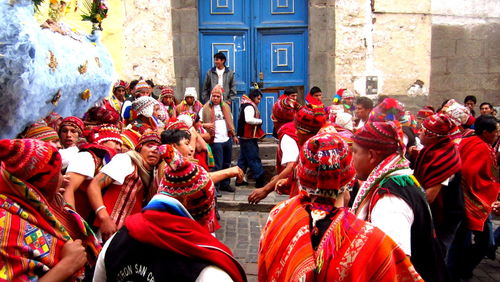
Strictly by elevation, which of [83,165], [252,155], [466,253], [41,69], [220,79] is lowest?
[466,253]

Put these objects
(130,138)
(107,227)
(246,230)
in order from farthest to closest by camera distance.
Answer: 1. (246,230)
2. (130,138)
3. (107,227)

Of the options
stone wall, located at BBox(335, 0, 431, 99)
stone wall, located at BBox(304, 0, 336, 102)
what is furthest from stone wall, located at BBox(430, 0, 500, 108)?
stone wall, located at BBox(304, 0, 336, 102)

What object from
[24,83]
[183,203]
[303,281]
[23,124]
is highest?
[24,83]

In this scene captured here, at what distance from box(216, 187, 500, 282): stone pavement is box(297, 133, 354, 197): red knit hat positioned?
315 cm

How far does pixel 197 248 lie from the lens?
1939 mm

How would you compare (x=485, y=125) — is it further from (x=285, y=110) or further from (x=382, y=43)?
(x=382, y=43)

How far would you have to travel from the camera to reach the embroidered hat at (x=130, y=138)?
4414mm

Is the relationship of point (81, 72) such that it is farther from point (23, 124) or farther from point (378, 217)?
point (378, 217)

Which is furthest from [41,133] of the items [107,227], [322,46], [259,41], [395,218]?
[322,46]

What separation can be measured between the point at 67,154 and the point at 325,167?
2489 millimetres

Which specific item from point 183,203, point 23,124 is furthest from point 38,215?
point 23,124

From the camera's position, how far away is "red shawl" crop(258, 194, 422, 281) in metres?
1.97

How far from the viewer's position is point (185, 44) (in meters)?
10.3

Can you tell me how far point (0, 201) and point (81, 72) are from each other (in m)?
1.55
